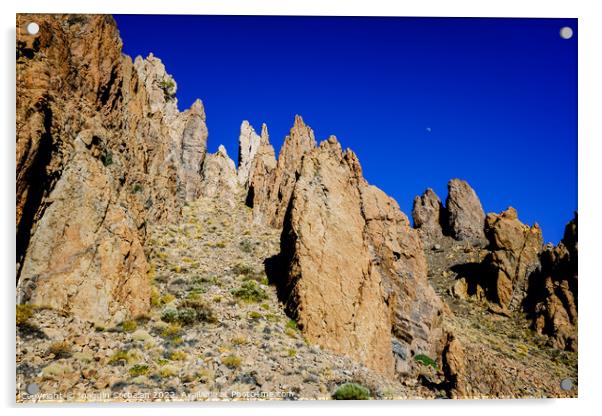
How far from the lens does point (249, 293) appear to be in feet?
44.7

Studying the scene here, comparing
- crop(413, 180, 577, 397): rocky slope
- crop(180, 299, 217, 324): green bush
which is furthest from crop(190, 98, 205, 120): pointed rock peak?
crop(180, 299, 217, 324): green bush

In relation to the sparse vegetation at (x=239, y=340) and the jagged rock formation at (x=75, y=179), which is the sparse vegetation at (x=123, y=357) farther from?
the sparse vegetation at (x=239, y=340)

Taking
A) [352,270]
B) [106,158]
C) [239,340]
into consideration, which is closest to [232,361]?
[239,340]

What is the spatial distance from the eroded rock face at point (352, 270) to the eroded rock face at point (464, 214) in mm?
36489

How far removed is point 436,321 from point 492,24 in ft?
32.5

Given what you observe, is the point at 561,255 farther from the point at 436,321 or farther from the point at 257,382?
the point at 257,382

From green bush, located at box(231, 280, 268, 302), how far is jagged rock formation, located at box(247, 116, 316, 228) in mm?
15138

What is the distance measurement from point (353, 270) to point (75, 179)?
26.3 ft

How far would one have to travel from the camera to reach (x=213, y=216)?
25703 millimetres

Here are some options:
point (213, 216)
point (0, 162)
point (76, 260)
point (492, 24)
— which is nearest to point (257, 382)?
point (76, 260)

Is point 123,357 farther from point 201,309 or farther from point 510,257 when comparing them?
point 510,257

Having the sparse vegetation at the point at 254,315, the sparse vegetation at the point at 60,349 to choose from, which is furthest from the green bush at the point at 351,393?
the sparse vegetation at the point at 60,349

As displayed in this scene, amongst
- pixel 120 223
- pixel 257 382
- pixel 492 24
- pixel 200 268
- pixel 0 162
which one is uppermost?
pixel 492 24

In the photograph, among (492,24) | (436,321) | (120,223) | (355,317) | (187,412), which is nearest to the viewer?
(187,412)
